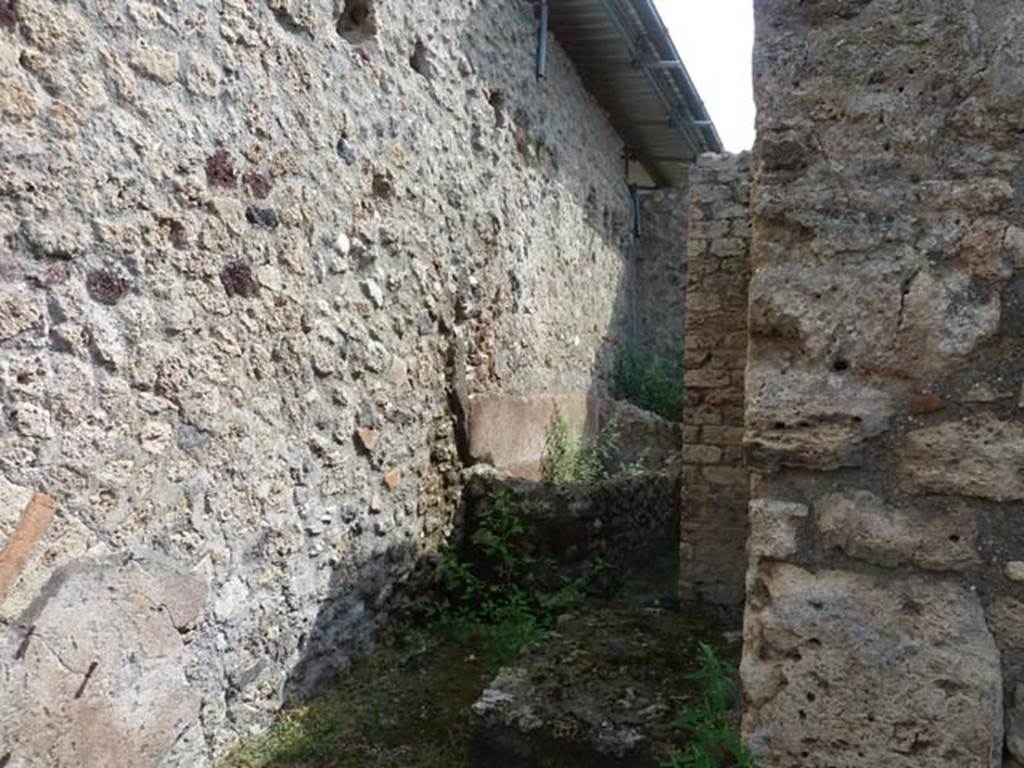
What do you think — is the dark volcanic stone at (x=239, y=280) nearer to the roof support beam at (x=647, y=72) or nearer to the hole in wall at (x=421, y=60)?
the hole in wall at (x=421, y=60)

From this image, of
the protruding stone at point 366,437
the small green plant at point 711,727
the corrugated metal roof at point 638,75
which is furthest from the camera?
the corrugated metal roof at point 638,75

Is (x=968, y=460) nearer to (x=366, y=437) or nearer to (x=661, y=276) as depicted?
(x=366, y=437)

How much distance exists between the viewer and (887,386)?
4.81 ft

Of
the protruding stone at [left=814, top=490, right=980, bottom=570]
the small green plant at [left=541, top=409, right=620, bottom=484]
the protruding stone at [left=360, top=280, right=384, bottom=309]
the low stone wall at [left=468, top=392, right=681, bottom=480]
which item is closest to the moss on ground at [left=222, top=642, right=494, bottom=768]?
the low stone wall at [left=468, top=392, right=681, bottom=480]

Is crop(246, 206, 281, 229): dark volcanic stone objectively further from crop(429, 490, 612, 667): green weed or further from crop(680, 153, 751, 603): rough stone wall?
crop(680, 153, 751, 603): rough stone wall

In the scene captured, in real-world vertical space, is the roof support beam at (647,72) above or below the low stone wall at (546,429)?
above

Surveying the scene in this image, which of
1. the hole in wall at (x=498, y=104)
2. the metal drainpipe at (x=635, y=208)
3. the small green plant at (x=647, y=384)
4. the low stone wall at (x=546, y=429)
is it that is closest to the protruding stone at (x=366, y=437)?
the low stone wall at (x=546, y=429)

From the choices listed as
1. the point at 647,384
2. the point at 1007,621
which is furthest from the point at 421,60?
the point at 647,384

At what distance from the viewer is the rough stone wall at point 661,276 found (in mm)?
9031

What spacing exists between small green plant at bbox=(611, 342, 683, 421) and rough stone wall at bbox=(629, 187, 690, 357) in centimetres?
58

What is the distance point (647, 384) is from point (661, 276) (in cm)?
151

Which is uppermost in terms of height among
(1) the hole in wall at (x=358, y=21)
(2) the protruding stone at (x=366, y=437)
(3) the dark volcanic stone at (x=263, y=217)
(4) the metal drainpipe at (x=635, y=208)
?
(4) the metal drainpipe at (x=635, y=208)

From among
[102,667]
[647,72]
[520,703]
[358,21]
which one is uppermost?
[647,72]

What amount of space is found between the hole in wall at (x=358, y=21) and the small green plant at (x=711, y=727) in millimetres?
2706
